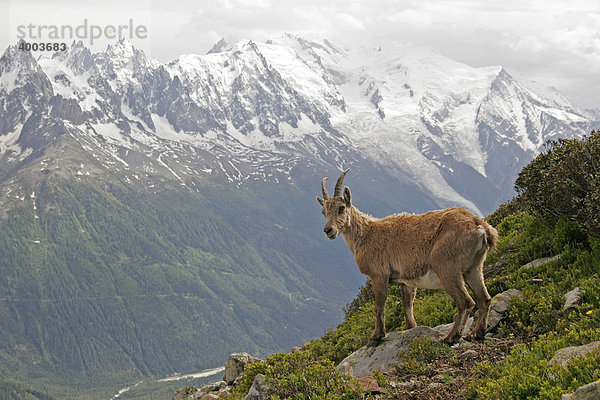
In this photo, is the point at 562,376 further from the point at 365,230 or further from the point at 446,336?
the point at 365,230

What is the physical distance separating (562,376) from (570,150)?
10.4m

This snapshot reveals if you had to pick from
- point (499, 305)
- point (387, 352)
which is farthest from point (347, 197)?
point (499, 305)

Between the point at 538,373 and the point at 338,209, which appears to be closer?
the point at 538,373

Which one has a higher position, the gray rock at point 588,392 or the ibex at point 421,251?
the ibex at point 421,251

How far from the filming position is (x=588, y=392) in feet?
26.1

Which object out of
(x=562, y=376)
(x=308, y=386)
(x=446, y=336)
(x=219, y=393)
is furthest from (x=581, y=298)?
(x=219, y=393)

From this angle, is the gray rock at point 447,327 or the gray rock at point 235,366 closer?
the gray rock at point 447,327

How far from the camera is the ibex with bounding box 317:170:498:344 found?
1327 cm

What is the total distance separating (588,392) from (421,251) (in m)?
6.41

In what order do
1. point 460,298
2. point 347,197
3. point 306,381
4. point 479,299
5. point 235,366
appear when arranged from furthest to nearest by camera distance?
point 235,366
point 347,197
point 479,299
point 460,298
point 306,381

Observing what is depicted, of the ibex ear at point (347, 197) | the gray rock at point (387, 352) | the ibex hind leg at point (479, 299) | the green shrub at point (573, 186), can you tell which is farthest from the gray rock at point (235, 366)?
the green shrub at point (573, 186)

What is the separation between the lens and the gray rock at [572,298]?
12.8 meters

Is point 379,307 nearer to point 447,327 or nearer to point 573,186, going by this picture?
point 447,327

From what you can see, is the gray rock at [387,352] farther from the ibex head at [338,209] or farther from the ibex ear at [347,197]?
the ibex ear at [347,197]
